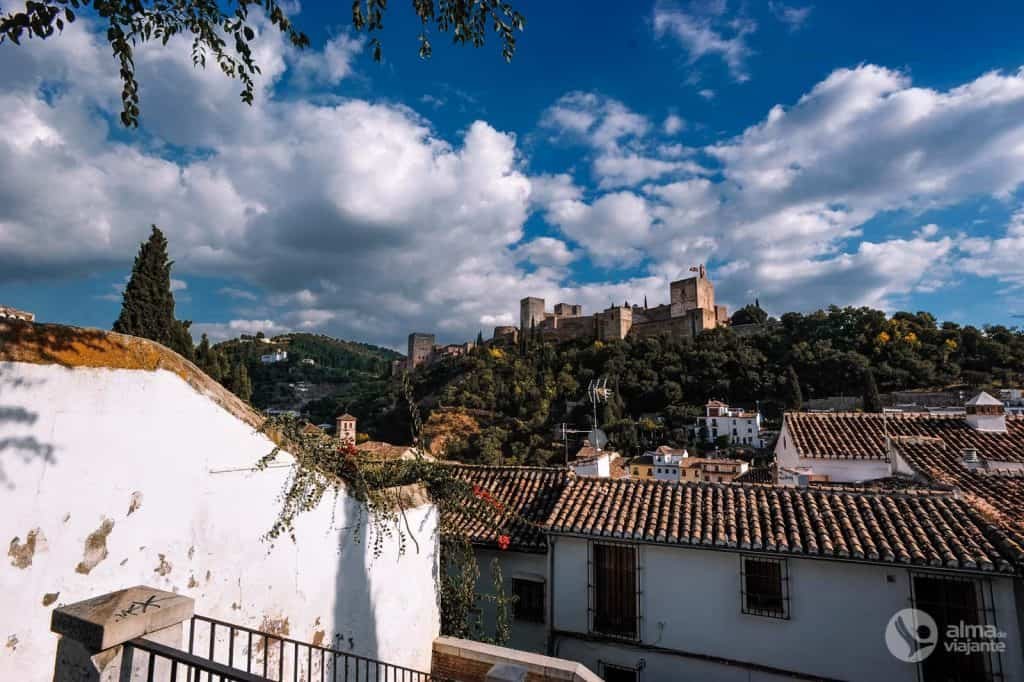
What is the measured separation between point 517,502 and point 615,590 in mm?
2607

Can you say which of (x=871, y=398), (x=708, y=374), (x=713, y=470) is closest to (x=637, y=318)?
(x=708, y=374)

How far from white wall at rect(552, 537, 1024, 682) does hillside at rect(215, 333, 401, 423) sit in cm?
5504

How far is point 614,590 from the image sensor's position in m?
7.98

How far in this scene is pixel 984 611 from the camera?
632cm

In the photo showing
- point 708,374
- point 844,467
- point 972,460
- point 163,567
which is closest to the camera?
point 163,567

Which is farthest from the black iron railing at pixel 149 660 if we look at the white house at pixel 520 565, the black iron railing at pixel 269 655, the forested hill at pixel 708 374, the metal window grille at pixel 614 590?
the forested hill at pixel 708 374

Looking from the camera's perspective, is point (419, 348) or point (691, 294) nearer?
point (691, 294)

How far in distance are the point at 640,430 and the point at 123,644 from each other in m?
56.9

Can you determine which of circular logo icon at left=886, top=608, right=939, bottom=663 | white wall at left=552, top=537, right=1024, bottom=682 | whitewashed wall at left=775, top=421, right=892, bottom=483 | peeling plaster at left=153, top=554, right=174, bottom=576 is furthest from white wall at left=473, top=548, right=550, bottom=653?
whitewashed wall at left=775, top=421, right=892, bottom=483

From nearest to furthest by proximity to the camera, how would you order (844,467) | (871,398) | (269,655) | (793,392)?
(269,655) → (844,467) → (871,398) → (793,392)

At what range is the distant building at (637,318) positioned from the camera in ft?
258

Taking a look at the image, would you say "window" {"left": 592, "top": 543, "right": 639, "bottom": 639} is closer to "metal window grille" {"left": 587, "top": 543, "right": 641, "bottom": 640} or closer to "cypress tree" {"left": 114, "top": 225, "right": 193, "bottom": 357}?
"metal window grille" {"left": 587, "top": 543, "right": 641, "bottom": 640}

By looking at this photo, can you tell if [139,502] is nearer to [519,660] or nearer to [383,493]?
[383,493]

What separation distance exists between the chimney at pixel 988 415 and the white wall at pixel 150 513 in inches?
605
